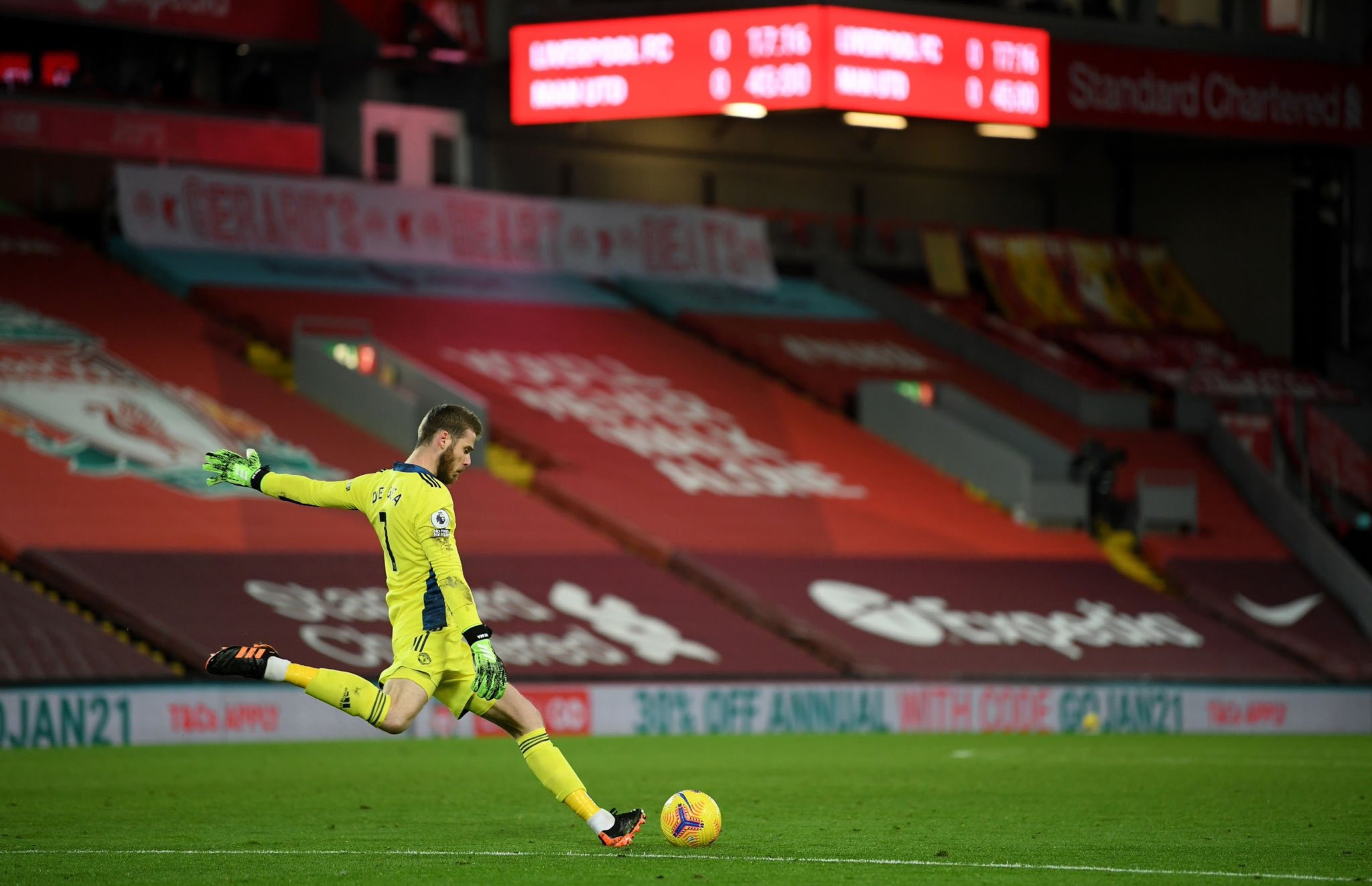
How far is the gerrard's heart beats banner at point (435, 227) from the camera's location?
30562 mm

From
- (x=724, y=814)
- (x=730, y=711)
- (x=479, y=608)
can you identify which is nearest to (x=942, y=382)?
(x=479, y=608)

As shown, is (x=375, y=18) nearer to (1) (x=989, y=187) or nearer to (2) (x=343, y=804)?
(1) (x=989, y=187)

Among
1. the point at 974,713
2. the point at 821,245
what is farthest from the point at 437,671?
the point at 821,245

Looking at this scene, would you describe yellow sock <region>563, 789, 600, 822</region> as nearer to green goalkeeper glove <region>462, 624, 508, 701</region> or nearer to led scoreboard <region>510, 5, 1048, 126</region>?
green goalkeeper glove <region>462, 624, 508, 701</region>

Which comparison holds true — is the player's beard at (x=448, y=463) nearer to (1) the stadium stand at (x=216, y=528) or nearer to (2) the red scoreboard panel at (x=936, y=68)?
(1) the stadium stand at (x=216, y=528)

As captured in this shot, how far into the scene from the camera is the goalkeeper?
9836 millimetres

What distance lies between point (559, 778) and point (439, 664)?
0.81 meters

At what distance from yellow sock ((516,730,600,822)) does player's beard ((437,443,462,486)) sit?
1381 millimetres

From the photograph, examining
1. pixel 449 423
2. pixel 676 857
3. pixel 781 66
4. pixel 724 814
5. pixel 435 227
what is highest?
pixel 781 66

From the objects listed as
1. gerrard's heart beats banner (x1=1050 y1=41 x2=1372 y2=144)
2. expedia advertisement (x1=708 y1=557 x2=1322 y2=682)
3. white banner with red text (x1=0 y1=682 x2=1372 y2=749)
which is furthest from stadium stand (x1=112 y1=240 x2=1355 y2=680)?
gerrard's heart beats banner (x1=1050 y1=41 x2=1372 y2=144)

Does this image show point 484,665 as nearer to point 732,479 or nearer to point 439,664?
point 439,664

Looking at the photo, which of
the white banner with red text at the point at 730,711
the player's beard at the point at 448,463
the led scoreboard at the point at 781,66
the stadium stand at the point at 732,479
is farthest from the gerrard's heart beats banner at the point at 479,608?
the player's beard at the point at 448,463

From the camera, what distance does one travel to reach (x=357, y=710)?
9883 mm

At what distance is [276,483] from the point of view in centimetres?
1002
